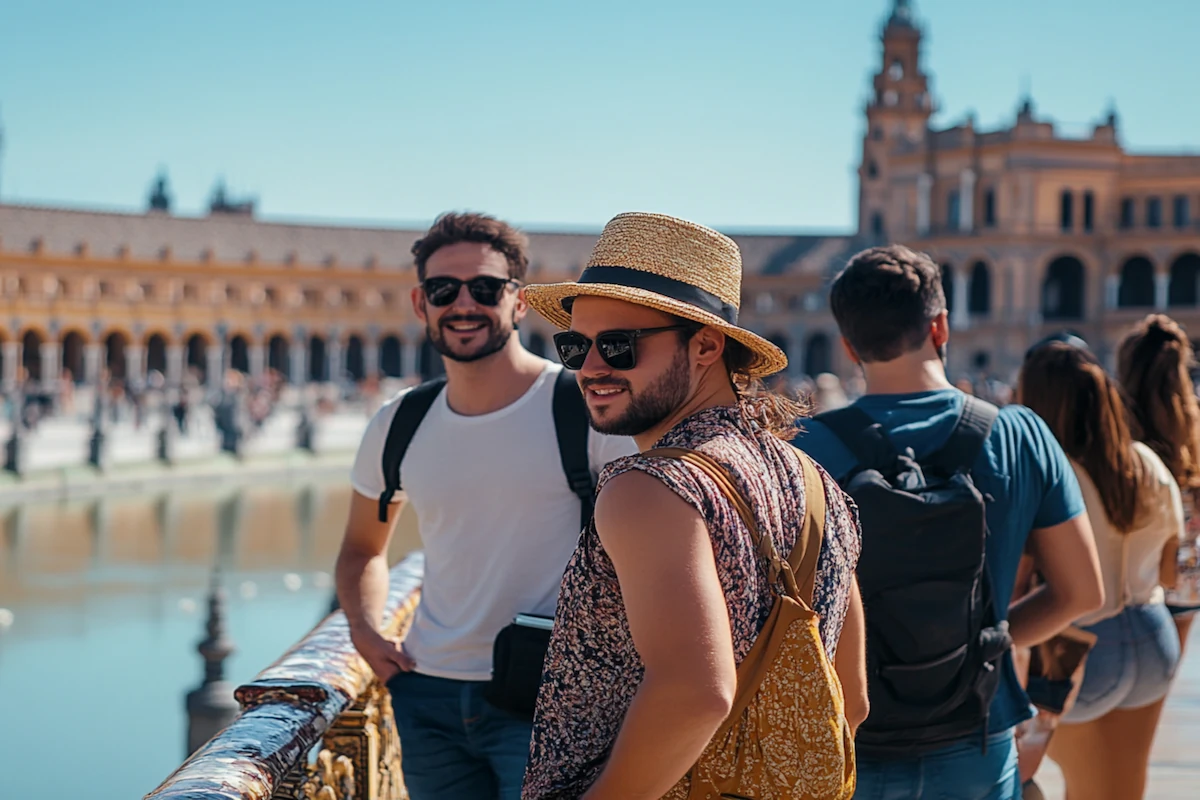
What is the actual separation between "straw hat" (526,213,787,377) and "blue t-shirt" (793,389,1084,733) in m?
0.84

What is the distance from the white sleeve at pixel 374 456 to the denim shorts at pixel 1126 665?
2.04 m

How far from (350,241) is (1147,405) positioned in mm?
70358

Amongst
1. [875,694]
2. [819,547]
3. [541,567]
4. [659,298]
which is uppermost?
[659,298]

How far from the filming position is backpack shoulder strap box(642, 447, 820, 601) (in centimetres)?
183

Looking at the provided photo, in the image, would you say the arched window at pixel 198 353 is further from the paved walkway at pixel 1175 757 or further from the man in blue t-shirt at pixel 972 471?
the man in blue t-shirt at pixel 972 471

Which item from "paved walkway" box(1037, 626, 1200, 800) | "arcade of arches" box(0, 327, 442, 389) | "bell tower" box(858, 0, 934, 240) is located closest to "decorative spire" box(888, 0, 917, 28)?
"bell tower" box(858, 0, 934, 240)

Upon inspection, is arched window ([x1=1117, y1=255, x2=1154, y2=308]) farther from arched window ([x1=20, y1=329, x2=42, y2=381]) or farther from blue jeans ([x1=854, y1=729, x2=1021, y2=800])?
blue jeans ([x1=854, y1=729, x2=1021, y2=800])

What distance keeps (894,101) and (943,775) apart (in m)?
→ 71.7

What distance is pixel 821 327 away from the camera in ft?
233

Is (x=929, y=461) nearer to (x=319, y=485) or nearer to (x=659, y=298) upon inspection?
(x=659, y=298)

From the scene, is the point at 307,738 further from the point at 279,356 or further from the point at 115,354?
the point at 279,356

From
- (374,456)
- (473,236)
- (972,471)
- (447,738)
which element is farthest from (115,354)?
(972,471)

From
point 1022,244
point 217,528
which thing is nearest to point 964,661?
point 217,528

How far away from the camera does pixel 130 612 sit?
14.5 meters
